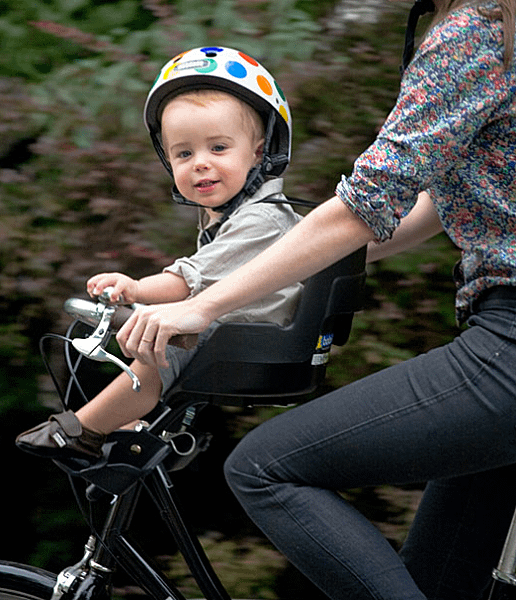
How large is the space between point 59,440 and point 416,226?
96 cm

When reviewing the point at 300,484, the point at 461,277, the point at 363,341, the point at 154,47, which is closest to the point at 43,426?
the point at 300,484

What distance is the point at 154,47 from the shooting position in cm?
345

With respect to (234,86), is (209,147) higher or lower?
lower

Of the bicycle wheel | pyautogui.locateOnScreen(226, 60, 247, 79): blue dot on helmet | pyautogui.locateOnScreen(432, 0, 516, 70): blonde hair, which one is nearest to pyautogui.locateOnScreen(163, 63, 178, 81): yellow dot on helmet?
pyautogui.locateOnScreen(226, 60, 247, 79): blue dot on helmet

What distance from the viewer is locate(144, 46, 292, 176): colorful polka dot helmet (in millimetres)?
2021

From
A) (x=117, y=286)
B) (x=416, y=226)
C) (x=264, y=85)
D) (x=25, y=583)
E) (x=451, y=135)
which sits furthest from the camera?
(x=416, y=226)

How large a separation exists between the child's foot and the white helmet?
2.05ft

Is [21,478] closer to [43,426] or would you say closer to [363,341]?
[363,341]

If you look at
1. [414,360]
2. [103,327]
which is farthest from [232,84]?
[414,360]

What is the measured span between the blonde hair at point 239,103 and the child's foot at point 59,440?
0.69m

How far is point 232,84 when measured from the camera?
203cm

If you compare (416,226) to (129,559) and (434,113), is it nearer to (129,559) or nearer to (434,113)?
(434,113)

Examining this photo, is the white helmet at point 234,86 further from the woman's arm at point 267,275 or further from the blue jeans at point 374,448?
the blue jeans at point 374,448

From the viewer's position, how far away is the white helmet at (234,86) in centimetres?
202
